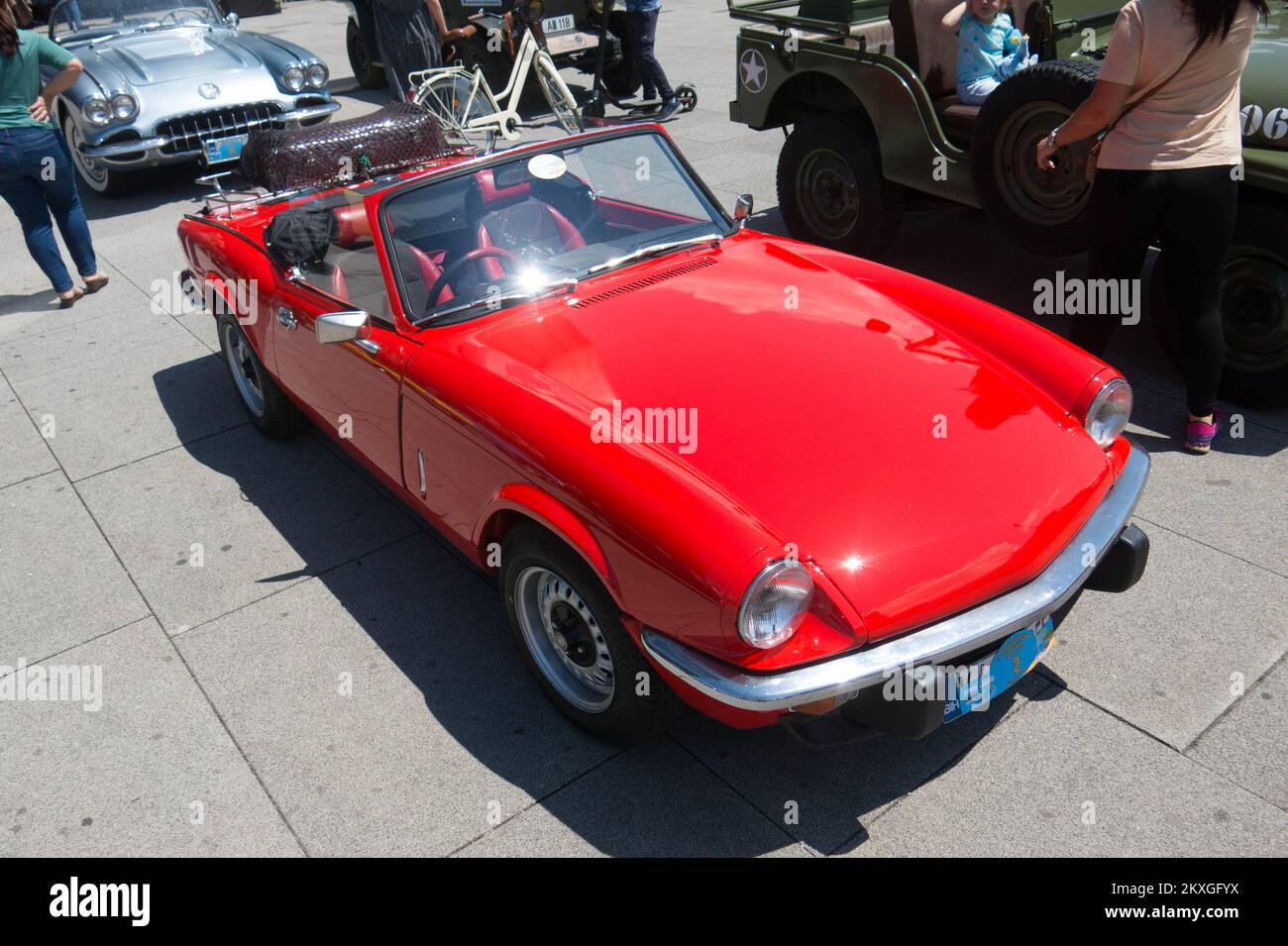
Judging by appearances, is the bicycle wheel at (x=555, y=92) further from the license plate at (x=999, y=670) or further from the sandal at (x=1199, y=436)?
the license plate at (x=999, y=670)

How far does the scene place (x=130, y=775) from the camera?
323 centimetres

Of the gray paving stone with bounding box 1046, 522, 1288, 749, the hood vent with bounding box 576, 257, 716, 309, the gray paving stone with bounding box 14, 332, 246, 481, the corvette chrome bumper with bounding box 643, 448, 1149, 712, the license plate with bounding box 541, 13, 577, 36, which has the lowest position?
the gray paving stone with bounding box 1046, 522, 1288, 749

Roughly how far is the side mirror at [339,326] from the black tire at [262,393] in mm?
1458

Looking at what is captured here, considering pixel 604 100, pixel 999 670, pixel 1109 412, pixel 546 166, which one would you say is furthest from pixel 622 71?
pixel 999 670

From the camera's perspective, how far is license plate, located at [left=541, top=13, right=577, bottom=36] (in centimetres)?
1040

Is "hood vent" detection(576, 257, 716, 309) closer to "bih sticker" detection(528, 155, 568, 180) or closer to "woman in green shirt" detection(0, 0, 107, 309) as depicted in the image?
"bih sticker" detection(528, 155, 568, 180)

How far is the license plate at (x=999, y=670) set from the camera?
2.66 metres

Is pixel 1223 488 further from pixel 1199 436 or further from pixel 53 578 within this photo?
pixel 53 578

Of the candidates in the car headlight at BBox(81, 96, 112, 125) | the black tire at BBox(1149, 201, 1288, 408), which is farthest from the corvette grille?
the black tire at BBox(1149, 201, 1288, 408)

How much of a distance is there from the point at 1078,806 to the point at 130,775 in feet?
9.10

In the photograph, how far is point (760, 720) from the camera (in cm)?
257

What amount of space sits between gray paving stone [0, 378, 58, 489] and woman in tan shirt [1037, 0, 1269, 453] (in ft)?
15.8
